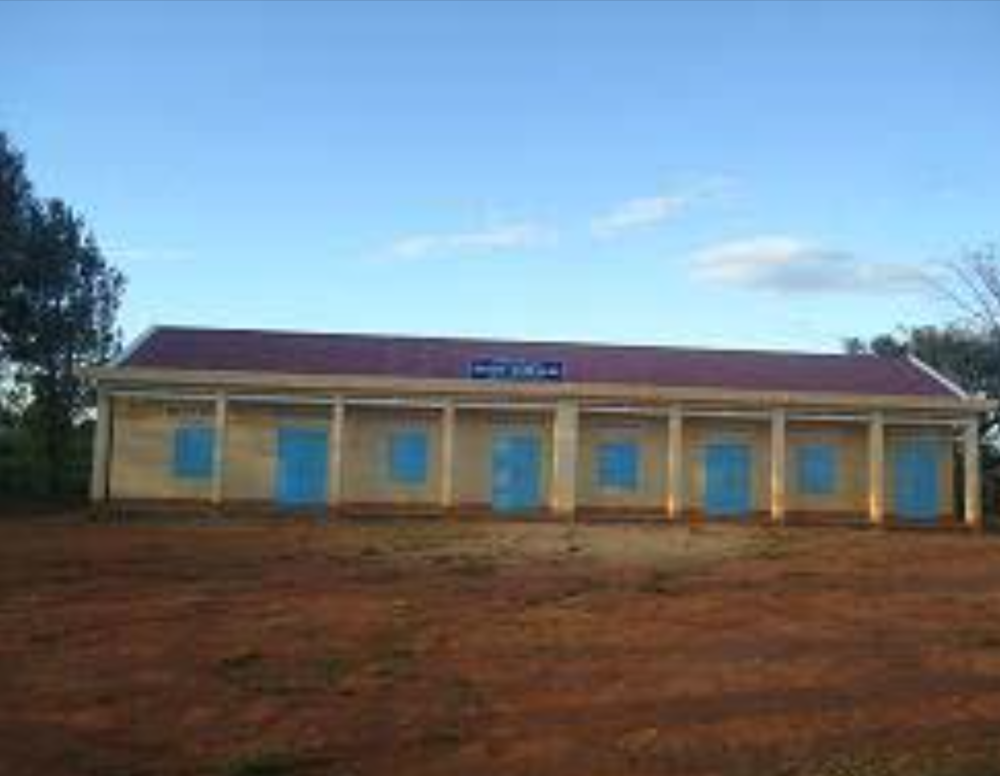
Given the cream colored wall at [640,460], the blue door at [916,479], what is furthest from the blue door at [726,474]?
the blue door at [916,479]

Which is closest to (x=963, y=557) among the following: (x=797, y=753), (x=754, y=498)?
(x=754, y=498)

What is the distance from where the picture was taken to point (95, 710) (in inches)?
506

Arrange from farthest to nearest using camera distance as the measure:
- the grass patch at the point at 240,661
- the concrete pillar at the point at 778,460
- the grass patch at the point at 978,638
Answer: the concrete pillar at the point at 778,460
the grass patch at the point at 978,638
the grass patch at the point at 240,661

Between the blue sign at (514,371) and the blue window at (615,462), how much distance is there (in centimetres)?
184

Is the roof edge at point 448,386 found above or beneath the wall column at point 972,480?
above

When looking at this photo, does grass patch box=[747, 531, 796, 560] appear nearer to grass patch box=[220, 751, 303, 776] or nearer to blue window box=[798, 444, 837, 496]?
blue window box=[798, 444, 837, 496]

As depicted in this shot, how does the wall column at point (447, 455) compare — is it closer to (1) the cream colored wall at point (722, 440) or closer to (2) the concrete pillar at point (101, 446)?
(1) the cream colored wall at point (722, 440)

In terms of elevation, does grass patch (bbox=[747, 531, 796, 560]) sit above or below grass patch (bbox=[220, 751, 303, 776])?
above

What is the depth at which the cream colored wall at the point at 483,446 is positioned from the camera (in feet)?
103

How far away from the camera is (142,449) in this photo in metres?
30.6

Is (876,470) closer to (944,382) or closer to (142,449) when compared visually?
(944,382)

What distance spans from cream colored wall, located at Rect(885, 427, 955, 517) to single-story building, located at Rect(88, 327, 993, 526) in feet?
0.13

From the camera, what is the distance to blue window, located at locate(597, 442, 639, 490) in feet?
104

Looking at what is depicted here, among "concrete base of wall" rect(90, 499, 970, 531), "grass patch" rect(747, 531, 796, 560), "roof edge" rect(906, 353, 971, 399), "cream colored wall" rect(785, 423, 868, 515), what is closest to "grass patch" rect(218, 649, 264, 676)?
"grass patch" rect(747, 531, 796, 560)
